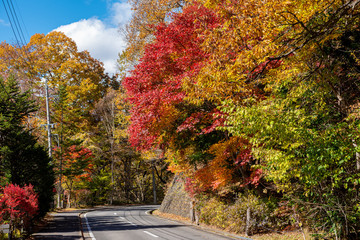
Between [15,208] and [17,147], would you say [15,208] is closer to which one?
[15,208]

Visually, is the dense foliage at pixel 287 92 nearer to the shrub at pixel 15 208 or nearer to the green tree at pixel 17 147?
the shrub at pixel 15 208

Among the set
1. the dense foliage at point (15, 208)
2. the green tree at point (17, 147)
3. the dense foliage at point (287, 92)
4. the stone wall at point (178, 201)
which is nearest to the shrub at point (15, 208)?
the dense foliage at point (15, 208)

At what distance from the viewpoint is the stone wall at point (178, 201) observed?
19.8 m

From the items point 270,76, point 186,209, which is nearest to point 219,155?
point 270,76

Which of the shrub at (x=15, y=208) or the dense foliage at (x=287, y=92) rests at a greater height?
the dense foliage at (x=287, y=92)

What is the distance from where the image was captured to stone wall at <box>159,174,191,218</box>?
19797 millimetres

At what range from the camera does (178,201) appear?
70.7ft

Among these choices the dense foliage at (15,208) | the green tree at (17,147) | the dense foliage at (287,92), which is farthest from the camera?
the green tree at (17,147)

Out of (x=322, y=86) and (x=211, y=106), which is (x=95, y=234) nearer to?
(x=211, y=106)

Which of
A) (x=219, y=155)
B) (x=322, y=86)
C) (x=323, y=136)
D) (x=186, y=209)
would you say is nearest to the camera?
(x=323, y=136)

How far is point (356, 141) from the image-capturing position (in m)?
6.20

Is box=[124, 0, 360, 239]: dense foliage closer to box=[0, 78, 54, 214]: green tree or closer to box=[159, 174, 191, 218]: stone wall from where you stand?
box=[0, 78, 54, 214]: green tree

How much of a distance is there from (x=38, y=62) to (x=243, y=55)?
117ft

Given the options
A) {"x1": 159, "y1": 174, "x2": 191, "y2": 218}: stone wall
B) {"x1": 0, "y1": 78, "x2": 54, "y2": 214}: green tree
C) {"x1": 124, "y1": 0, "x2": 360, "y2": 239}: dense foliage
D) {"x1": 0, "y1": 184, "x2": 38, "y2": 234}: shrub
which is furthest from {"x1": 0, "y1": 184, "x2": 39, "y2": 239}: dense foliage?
{"x1": 159, "y1": 174, "x2": 191, "y2": 218}: stone wall
